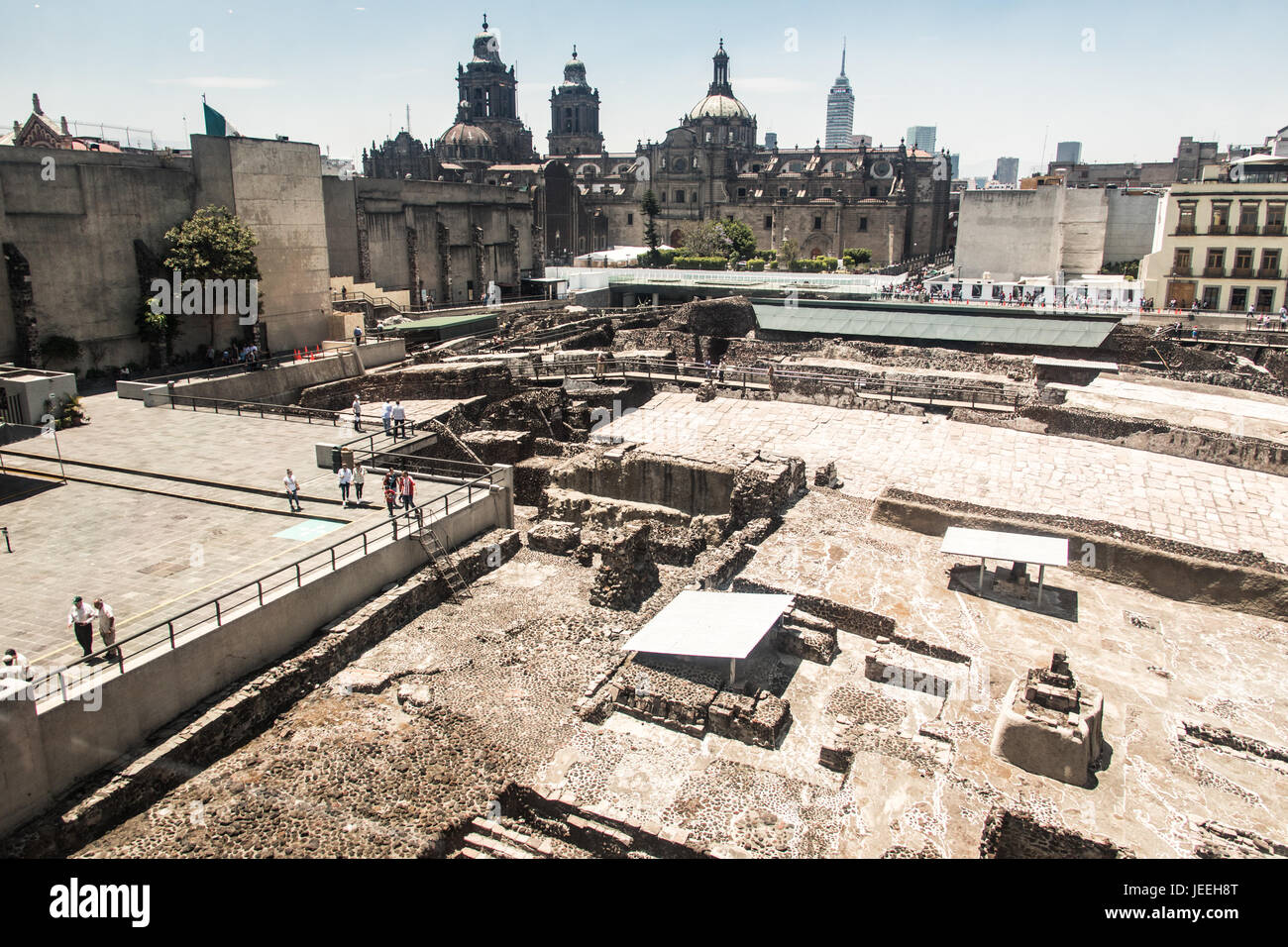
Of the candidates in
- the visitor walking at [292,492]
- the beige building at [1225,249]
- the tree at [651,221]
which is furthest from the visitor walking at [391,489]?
the tree at [651,221]

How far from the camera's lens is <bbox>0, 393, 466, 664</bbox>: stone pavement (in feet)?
44.2

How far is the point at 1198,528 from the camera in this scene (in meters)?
18.8

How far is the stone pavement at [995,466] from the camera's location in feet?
63.6

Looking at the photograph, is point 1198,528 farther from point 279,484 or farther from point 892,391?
point 279,484

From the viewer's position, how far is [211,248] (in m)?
29.0

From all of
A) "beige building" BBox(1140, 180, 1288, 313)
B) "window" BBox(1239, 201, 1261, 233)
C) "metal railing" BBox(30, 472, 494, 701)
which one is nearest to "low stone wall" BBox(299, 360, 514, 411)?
"metal railing" BBox(30, 472, 494, 701)

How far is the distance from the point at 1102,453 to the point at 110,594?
2366cm

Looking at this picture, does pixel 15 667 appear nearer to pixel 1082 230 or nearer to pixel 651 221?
pixel 1082 230

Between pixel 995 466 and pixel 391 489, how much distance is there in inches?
624

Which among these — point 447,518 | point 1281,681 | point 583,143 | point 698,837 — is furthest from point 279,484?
point 583,143

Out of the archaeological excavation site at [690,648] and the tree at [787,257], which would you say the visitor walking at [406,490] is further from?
the tree at [787,257]

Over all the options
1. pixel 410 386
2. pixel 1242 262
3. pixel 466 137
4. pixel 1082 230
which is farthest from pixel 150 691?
pixel 466 137

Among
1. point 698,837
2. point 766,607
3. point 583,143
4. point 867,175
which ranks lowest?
point 698,837

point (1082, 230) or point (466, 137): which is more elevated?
point (466, 137)
